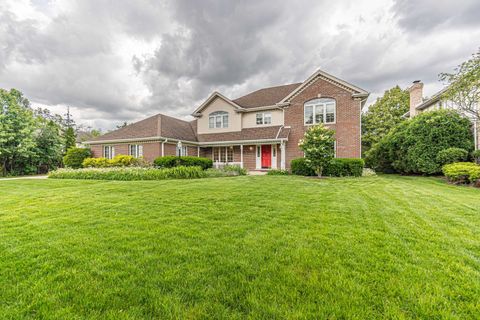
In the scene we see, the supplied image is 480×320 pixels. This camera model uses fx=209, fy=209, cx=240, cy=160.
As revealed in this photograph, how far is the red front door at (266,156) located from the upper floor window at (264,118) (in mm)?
2299

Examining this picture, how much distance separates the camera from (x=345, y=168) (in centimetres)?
1382

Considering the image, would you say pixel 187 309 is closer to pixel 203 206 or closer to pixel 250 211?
pixel 250 211

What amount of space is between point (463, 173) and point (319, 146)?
6859mm

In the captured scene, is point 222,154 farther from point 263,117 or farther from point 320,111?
point 320,111

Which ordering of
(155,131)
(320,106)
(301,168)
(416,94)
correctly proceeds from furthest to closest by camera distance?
(416,94)
(155,131)
(320,106)
(301,168)

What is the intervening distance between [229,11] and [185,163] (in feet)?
33.6

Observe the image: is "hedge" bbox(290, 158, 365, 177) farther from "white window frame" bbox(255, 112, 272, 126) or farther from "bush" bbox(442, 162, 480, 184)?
"white window frame" bbox(255, 112, 272, 126)

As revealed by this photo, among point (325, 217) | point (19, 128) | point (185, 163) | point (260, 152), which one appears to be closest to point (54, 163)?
point (19, 128)

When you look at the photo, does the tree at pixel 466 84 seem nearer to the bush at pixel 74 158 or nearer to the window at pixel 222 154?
the window at pixel 222 154

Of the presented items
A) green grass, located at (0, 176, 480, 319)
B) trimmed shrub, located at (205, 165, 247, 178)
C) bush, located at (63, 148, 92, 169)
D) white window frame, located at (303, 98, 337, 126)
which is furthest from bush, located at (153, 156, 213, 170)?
green grass, located at (0, 176, 480, 319)

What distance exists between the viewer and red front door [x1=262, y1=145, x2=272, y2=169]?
18.2m

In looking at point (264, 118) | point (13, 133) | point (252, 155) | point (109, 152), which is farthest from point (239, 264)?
point (13, 133)

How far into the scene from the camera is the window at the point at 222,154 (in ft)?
64.9

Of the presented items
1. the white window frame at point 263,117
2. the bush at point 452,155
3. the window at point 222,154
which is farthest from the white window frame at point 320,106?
the window at point 222,154
